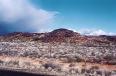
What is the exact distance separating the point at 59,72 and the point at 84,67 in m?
4.97

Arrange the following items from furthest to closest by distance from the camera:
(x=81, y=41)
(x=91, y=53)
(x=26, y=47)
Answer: (x=81, y=41) < (x=26, y=47) < (x=91, y=53)

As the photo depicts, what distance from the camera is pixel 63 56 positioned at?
74.6m

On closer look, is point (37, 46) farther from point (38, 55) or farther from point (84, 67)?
point (84, 67)

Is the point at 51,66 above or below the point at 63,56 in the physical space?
below

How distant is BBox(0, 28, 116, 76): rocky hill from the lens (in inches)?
2456

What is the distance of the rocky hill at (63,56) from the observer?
62375mm

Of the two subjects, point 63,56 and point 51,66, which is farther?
point 63,56

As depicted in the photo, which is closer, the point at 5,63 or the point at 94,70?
the point at 94,70

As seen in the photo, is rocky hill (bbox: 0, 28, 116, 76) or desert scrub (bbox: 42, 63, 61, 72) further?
desert scrub (bbox: 42, 63, 61, 72)

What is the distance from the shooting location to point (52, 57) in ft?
247

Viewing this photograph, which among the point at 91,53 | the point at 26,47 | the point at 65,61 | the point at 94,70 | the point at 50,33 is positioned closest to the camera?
the point at 94,70

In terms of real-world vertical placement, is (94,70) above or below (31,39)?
below

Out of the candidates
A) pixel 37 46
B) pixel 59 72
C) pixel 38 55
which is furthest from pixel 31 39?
pixel 59 72

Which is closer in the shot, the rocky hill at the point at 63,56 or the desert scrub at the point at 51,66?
the rocky hill at the point at 63,56
